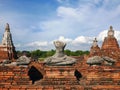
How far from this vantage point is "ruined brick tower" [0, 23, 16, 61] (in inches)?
688

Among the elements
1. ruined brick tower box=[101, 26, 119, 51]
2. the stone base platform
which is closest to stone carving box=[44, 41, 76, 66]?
the stone base platform

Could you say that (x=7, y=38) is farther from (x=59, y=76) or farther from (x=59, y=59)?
(x=59, y=76)

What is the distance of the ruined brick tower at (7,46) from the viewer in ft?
57.3

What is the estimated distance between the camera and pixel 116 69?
743cm

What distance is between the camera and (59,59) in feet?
25.0

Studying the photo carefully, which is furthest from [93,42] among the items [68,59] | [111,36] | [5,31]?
[68,59]

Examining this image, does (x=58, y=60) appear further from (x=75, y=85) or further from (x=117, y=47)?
(x=117, y=47)

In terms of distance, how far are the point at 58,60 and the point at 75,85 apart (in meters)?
Result: 0.95

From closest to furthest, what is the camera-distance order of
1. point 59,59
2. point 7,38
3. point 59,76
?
point 59,76 → point 59,59 → point 7,38

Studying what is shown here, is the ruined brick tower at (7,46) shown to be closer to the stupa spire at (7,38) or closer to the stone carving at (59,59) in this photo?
the stupa spire at (7,38)

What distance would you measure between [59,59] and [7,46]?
1080cm

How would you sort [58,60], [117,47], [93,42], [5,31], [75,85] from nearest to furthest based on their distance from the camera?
[75,85] → [58,60] → [117,47] → [5,31] → [93,42]

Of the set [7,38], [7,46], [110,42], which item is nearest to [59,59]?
[110,42]

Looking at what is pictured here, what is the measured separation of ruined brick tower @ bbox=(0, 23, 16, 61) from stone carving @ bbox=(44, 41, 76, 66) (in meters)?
9.99
